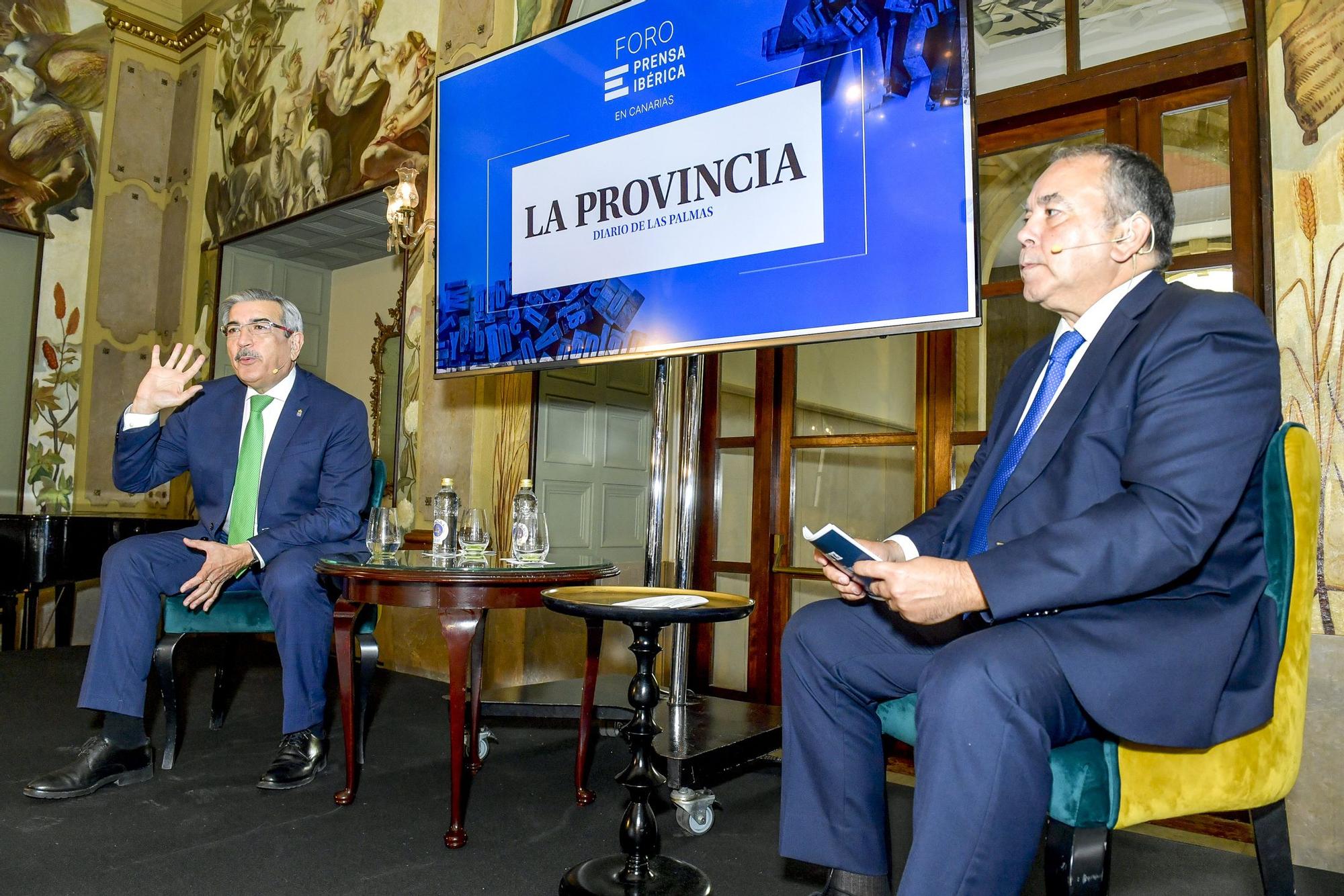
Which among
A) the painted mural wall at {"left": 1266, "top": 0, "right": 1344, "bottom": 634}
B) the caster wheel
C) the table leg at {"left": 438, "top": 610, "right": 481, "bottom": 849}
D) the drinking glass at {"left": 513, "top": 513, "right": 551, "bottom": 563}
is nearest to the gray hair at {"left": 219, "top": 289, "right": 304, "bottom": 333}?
the drinking glass at {"left": 513, "top": 513, "right": 551, "bottom": 563}

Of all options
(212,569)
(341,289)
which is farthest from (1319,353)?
(341,289)

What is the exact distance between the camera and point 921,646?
1.74 metres

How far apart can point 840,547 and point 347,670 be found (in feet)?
5.39

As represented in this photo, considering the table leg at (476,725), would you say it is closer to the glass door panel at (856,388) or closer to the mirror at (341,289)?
the glass door panel at (856,388)

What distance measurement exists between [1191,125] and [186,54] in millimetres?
6850

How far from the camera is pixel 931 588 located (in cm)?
146

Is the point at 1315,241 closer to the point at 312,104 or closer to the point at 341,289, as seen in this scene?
the point at 312,104

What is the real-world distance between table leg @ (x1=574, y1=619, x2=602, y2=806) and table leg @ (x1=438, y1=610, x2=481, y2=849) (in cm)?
44

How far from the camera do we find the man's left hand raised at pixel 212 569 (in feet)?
9.06

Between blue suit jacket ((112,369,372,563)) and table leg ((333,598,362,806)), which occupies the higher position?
blue suit jacket ((112,369,372,563))

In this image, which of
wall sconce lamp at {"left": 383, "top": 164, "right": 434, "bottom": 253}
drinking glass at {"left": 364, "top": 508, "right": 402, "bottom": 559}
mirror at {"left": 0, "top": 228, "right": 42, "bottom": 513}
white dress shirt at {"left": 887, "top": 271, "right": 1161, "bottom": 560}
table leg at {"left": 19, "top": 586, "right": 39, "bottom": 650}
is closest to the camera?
white dress shirt at {"left": 887, "top": 271, "right": 1161, "bottom": 560}

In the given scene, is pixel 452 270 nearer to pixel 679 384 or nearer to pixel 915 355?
pixel 679 384

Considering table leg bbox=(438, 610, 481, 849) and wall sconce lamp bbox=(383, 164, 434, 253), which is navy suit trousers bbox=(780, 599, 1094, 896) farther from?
wall sconce lamp bbox=(383, 164, 434, 253)

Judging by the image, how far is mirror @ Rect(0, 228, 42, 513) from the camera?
5.97 meters
